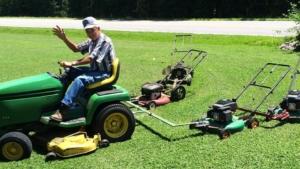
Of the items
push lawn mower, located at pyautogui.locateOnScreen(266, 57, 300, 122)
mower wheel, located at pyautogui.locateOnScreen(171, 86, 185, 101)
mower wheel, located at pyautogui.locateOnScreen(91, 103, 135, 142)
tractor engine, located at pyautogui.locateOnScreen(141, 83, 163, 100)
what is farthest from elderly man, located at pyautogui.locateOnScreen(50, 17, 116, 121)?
push lawn mower, located at pyautogui.locateOnScreen(266, 57, 300, 122)

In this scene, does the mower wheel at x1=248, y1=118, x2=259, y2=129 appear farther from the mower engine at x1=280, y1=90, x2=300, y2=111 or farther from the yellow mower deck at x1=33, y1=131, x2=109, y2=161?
the yellow mower deck at x1=33, y1=131, x2=109, y2=161

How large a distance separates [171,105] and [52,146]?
136 inches

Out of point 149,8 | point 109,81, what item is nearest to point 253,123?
point 109,81

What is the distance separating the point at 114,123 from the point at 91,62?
1023 mm

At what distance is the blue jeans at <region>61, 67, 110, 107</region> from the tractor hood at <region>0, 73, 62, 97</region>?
0.27 m

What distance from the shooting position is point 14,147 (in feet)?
17.6

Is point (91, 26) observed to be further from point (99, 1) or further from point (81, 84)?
point (99, 1)

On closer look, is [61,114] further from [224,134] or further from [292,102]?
[292,102]

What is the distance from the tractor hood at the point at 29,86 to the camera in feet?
18.0

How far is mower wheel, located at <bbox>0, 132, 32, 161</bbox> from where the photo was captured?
5.28 metres

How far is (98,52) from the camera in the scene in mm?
5840

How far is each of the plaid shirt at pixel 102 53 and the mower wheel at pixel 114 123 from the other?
2.06ft

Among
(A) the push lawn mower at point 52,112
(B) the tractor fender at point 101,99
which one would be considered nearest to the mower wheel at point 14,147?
(A) the push lawn mower at point 52,112

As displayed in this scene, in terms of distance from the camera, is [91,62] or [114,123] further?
[114,123]
